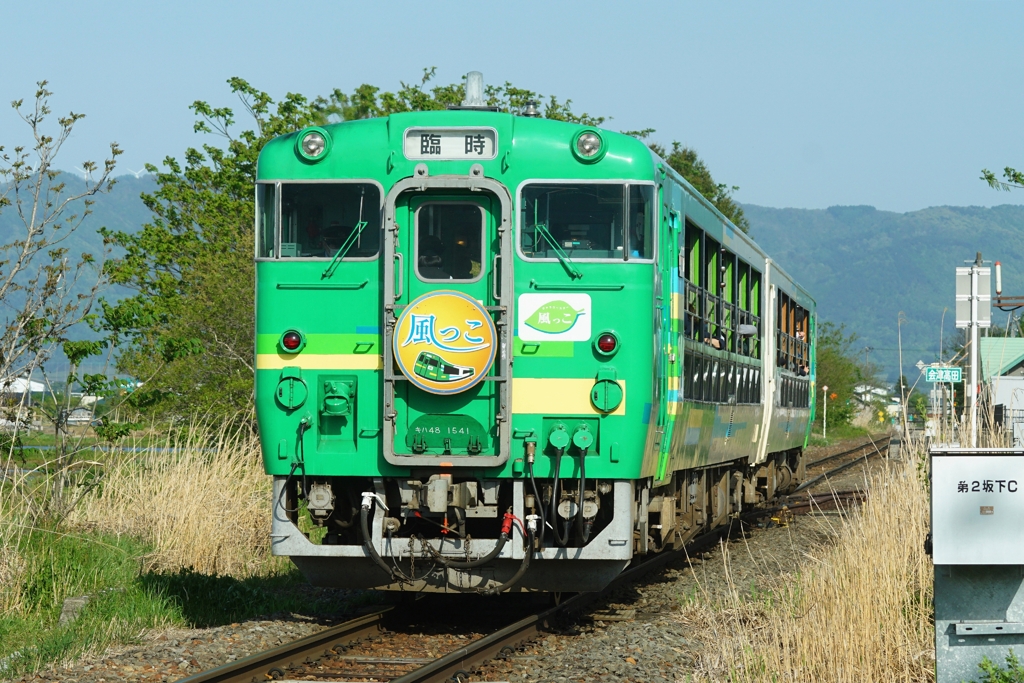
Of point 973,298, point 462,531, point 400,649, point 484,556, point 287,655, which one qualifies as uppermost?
point 973,298

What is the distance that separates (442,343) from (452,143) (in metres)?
1.32

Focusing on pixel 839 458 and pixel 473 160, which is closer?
pixel 473 160

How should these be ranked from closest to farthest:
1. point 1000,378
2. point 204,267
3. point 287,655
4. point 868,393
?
point 287,655
point 1000,378
point 204,267
point 868,393

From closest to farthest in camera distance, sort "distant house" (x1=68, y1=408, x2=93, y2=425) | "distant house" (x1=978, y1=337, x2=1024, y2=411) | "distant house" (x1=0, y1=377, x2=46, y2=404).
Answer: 1. "distant house" (x1=978, y1=337, x2=1024, y2=411)
2. "distant house" (x1=0, y1=377, x2=46, y2=404)
3. "distant house" (x1=68, y1=408, x2=93, y2=425)

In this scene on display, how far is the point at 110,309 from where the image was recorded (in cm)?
1192

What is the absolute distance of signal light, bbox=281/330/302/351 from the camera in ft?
27.0

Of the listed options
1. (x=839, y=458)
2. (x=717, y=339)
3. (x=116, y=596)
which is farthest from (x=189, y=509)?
(x=839, y=458)

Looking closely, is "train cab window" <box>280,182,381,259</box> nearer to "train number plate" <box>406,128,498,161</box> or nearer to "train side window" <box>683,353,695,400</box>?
"train number plate" <box>406,128,498,161</box>

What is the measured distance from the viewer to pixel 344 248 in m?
8.35

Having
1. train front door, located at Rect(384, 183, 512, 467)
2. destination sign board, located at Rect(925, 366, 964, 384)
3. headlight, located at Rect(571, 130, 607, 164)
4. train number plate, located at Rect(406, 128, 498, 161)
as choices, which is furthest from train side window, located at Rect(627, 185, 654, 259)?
destination sign board, located at Rect(925, 366, 964, 384)

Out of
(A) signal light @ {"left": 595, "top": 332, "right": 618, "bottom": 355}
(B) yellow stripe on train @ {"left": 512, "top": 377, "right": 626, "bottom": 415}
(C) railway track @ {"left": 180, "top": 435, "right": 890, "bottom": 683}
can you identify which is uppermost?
(A) signal light @ {"left": 595, "top": 332, "right": 618, "bottom": 355}

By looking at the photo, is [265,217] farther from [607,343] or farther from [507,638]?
[507,638]

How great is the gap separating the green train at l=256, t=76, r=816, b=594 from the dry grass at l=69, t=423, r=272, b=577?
2.81 meters

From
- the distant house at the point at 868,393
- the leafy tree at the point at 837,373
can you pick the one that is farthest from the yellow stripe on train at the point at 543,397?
the leafy tree at the point at 837,373
